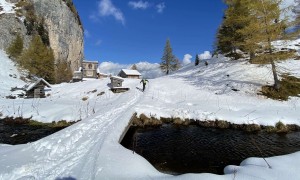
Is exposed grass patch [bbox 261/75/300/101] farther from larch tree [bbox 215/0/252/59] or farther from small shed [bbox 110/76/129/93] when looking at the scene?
small shed [bbox 110/76/129/93]

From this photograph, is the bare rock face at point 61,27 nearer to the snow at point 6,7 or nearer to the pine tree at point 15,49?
the snow at point 6,7

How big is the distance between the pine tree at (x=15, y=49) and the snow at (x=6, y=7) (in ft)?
41.4

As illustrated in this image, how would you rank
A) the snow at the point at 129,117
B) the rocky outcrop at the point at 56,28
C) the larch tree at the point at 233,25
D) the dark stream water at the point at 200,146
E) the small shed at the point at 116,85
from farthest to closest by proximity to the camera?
1. the rocky outcrop at the point at 56,28
2. the small shed at the point at 116,85
3. the larch tree at the point at 233,25
4. the dark stream water at the point at 200,146
5. the snow at the point at 129,117

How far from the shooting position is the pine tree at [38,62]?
165 ft

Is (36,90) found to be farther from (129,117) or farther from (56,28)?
(56,28)

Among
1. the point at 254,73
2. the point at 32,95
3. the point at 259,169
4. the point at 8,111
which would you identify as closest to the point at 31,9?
the point at 32,95

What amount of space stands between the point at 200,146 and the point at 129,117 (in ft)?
20.7

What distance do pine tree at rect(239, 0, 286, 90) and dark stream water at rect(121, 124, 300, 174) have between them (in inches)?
414

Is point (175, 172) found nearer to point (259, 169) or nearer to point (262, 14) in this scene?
point (259, 169)

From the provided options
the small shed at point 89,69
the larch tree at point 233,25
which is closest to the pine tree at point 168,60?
the small shed at point 89,69

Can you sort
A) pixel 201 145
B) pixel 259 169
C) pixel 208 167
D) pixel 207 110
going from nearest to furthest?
pixel 259 169, pixel 208 167, pixel 201 145, pixel 207 110

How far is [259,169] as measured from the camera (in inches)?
290

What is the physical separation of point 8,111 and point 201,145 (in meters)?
20.6

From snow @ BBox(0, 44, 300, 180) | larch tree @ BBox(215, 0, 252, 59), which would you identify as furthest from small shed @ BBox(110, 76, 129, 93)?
larch tree @ BBox(215, 0, 252, 59)
